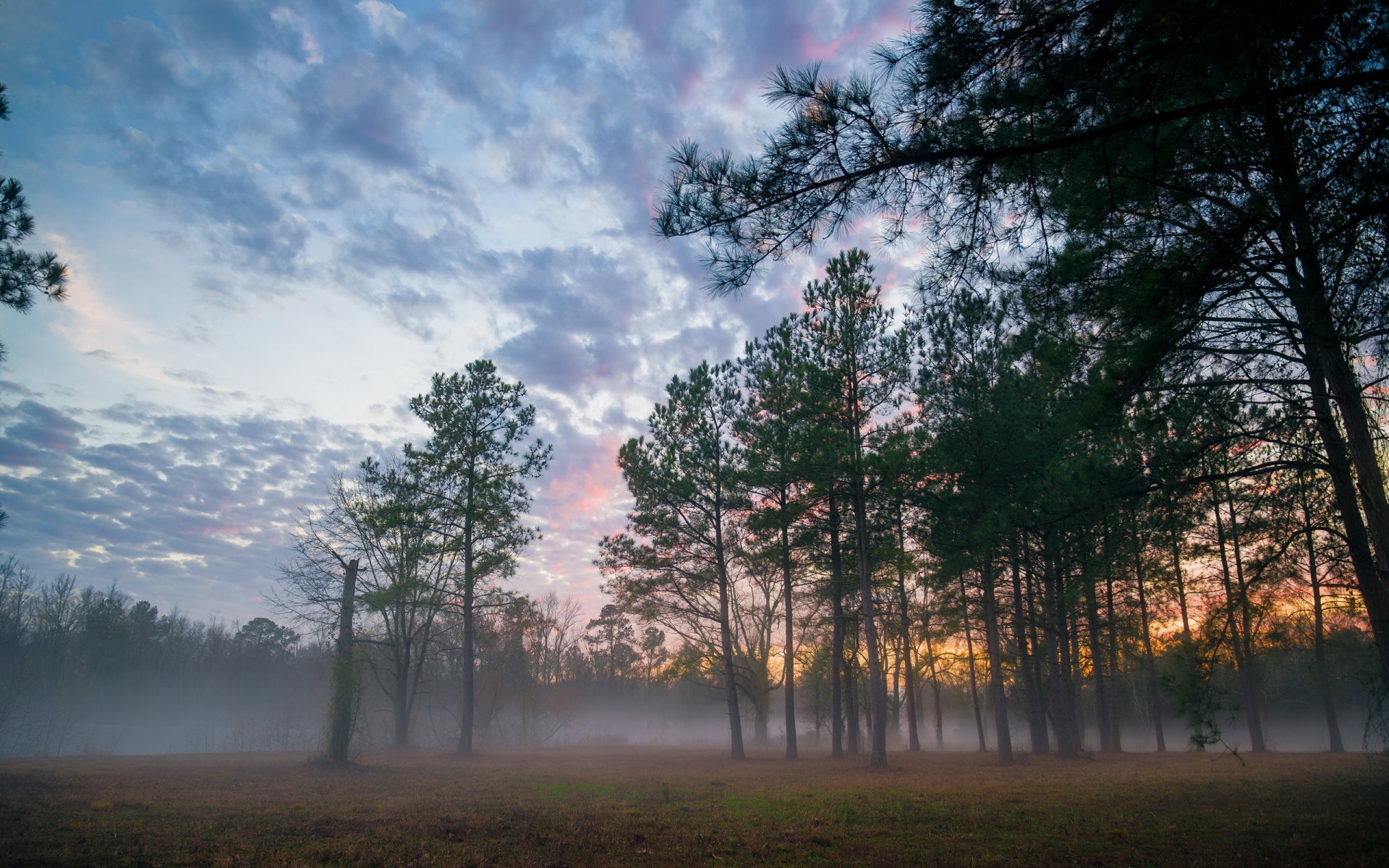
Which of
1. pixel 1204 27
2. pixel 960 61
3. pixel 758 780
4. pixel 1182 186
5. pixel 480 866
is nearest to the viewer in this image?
pixel 1204 27

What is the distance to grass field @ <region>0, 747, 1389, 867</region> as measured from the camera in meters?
6.06

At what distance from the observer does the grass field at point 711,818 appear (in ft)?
19.9

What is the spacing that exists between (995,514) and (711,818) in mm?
9808

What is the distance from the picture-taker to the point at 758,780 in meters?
14.9

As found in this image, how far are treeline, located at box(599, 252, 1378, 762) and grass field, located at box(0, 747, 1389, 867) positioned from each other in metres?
1.64

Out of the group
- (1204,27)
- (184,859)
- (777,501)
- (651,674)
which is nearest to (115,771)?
(184,859)

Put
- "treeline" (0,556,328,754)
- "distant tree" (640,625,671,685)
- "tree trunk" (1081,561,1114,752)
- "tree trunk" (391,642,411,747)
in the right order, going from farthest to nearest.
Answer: "distant tree" (640,625,671,685) < "treeline" (0,556,328,754) < "tree trunk" (391,642,411,747) < "tree trunk" (1081,561,1114,752)

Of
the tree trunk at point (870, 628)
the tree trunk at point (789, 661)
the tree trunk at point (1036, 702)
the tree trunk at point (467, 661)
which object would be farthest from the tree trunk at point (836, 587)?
the tree trunk at point (467, 661)

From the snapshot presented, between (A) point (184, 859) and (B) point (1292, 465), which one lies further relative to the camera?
(B) point (1292, 465)

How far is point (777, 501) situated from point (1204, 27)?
17796mm

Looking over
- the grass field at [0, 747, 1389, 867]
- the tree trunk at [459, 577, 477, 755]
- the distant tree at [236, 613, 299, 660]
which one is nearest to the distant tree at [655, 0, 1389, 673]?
the grass field at [0, 747, 1389, 867]

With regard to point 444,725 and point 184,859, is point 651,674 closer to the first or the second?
point 444,725

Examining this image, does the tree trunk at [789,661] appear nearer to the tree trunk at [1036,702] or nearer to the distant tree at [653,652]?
the tree trunk at [1036,702]

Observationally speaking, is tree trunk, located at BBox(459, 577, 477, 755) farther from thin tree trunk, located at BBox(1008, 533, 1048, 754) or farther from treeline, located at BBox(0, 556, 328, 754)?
thin tree trunk, located at BBox(1008, 533, 1048, 754)
